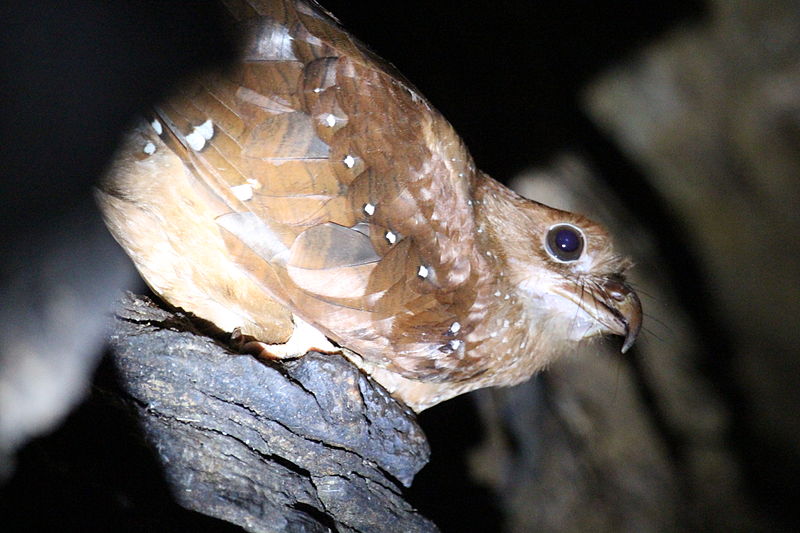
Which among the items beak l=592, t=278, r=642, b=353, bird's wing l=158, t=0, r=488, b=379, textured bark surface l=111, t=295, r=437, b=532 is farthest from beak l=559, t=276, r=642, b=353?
textured bark surface l=111, t=295, r=437, b=532

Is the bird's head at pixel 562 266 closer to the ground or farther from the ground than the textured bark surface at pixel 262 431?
farther from the ground

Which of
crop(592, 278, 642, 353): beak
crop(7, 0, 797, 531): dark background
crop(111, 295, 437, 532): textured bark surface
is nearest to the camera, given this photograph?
crop(7, 0, 797, 531): dark background

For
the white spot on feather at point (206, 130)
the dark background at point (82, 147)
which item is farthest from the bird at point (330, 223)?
the dark background at point (82, 147)

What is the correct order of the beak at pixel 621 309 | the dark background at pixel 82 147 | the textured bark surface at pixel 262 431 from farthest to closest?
the beak at pixel 621 309 → the textured bark surface at pixel 262 431 → the dark background at pixel 82 147

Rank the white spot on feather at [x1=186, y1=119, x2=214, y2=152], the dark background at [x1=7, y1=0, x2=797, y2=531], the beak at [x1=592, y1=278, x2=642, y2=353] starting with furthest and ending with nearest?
the beak at [x1=592, y1=278, x2=642, y2=353]
the white spot on feather at [x1=186, y1=119, x2=214, y2=152]
the dark background at [x1=7, y1=0, x2=797, y2=531]

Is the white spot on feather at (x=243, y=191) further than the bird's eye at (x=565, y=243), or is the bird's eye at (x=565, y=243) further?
the bird's eye at (x=565, y=243)

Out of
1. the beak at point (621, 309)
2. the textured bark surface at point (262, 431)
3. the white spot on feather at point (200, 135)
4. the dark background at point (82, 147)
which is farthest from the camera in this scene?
the beak at point (621, 309)

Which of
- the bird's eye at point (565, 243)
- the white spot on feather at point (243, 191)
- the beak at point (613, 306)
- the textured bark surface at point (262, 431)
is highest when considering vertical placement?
the bird's eye at point (565, 243)

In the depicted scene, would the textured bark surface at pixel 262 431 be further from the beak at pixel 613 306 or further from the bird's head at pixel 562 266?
the beak at pixel 613 306

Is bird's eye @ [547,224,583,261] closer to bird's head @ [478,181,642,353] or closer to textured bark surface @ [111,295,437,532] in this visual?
bird's head @ [478,181,642,353]
